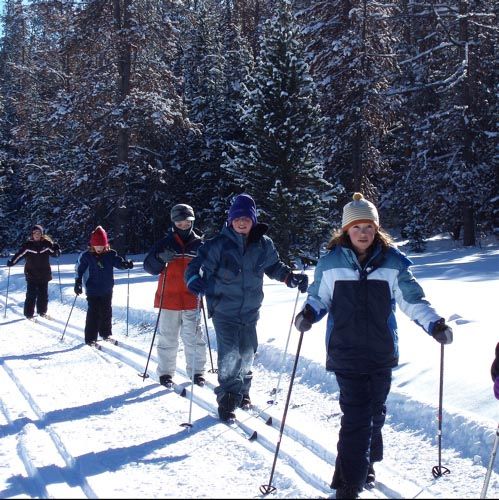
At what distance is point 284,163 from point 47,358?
13.1 m

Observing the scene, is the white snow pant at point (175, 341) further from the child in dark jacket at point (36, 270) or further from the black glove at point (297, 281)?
the child in dark jacket at point (36, 270)

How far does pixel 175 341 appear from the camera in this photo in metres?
6.90

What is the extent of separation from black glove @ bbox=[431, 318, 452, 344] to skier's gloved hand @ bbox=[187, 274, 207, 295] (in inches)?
91.0

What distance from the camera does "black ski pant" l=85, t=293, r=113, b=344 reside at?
9398 millimetres

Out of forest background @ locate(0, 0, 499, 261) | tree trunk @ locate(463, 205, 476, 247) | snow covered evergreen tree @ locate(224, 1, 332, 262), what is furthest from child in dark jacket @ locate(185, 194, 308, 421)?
tree trunk @ locate(463, 205, 476, 247)

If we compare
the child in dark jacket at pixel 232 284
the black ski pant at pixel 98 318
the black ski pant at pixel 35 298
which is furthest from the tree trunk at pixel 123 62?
the child in dark jacket at pixel 232 284

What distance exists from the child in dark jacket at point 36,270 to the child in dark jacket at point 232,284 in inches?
320

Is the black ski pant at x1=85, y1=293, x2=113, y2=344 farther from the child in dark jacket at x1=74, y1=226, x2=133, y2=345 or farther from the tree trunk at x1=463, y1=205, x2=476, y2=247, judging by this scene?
the tree trunk at x1=463, y1=205, x2=476, y2=247

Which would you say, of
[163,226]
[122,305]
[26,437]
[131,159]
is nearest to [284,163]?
[131,159]

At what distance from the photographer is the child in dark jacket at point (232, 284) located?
5.48 m

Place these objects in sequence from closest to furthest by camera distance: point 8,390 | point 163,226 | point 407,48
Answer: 1. point 8,390
2. point 407,48
3. point 163,226

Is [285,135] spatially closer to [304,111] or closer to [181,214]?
[304,111]

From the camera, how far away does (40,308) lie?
12812 millimetres

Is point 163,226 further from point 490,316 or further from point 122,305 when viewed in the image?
point 490,316
